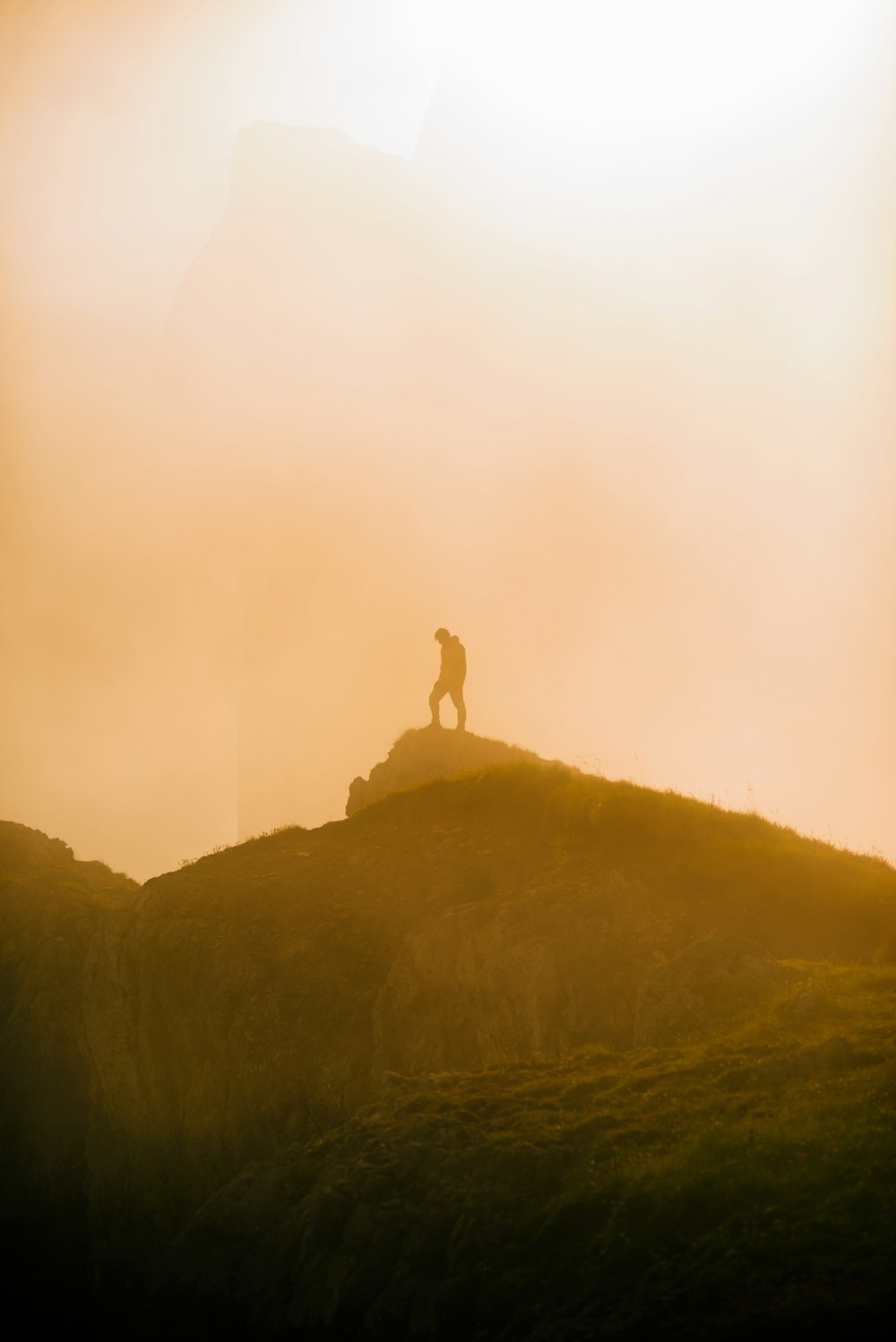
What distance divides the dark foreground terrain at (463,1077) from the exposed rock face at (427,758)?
183 mm

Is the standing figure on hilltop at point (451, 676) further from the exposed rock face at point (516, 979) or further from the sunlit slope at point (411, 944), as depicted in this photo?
the exposed rock face at point (516, 979)

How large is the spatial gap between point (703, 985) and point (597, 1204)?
6878 mm

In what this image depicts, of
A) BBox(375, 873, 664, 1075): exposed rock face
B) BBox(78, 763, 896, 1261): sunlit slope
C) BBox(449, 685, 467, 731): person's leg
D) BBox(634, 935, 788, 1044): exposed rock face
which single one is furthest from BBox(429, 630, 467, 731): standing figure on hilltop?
BBox(634, 935, 788, 1044): exposed rock face

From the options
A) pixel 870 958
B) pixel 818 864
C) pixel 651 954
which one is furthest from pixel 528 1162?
pixel 818 864

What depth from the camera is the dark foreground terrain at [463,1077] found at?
13.4 metres

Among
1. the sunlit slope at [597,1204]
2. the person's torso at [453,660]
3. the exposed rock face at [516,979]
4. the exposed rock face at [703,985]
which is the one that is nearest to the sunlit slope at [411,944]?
the exposed rock face at [516,979]

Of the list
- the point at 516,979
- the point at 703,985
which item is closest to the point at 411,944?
the point at 516,979

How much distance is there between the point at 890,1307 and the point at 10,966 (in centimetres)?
3391

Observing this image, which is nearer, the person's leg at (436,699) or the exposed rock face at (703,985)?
the exposed rock face at (703,985)

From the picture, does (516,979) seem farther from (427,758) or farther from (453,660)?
(453,660)

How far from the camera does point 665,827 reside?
27.7 metres

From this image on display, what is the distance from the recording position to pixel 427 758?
40.8m

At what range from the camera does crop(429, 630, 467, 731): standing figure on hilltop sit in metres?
40.7

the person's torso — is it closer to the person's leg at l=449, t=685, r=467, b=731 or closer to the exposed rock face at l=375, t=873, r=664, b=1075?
the person's leg at l=449, t=685, r=467, b=731
